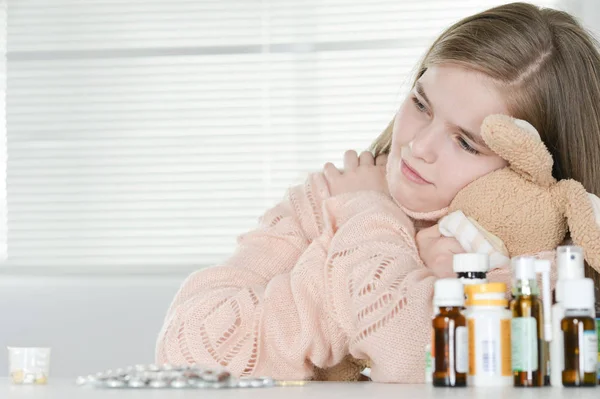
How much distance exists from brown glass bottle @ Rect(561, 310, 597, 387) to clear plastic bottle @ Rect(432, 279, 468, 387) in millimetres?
107

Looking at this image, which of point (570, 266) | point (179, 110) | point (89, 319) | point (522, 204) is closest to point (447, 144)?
point (522, 204)

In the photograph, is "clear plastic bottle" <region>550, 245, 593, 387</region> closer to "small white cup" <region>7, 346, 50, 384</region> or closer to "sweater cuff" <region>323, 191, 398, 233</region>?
"sweater cuff" <region>323, 191, 398, 233</region>

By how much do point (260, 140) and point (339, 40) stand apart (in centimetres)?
45

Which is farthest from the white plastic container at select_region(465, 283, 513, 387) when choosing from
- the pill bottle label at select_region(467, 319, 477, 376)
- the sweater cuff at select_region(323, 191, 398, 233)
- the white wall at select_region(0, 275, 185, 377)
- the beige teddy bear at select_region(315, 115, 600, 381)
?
the white wall at select_region(0, 275, 185, 377)

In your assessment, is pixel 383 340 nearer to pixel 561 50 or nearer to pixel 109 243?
pixel 561 50

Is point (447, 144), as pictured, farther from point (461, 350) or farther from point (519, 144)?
point (461, 350)

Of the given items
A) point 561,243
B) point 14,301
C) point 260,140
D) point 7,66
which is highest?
point 7,66

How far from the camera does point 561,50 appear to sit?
1.55m

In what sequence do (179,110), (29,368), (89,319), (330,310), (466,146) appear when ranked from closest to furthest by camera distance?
(29,368)
(330,310)
(466,146)
(89,319)
(179,110)

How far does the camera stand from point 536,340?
104 centimetres

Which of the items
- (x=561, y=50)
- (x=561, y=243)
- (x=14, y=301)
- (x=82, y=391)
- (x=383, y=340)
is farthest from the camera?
(x=14, y=301)

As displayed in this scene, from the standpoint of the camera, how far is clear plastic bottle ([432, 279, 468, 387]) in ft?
3.38

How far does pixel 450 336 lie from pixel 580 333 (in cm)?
13

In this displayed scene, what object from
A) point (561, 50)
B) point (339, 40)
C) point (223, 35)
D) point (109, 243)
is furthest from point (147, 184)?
point (561, 50)
